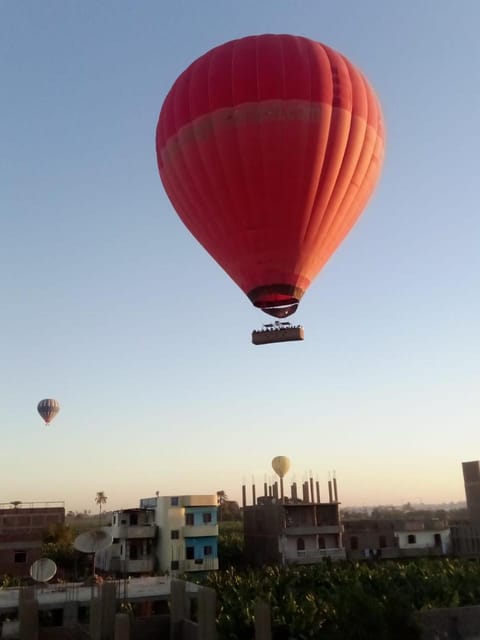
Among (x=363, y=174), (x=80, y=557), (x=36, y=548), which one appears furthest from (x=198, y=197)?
(x=80, y=557)

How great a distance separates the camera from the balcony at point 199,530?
145 ft

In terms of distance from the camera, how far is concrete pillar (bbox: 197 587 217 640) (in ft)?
73.8

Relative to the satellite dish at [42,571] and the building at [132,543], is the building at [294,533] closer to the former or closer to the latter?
the building at [132,543]

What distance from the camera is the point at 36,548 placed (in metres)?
41.0

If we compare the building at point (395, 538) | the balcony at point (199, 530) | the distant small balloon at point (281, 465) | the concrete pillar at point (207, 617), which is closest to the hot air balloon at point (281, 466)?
the distant small balloon at point (281, 465)

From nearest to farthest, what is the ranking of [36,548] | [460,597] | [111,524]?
1. [460,597]
2. [36,548]
3. [111,524]

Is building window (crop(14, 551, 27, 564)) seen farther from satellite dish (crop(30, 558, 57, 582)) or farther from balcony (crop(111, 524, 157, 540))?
satellite dish (crop(30, 558, 57, 582))

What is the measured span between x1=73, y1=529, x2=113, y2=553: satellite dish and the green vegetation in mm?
6154

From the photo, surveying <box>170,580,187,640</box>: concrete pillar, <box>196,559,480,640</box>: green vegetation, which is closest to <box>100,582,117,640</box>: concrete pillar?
<box>170,580,187,640</box>: concrete pillar

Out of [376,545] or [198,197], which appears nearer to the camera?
[198,197]

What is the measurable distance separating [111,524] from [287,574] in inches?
726

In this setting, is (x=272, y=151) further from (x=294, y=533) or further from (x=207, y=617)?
(x=294, y=533)

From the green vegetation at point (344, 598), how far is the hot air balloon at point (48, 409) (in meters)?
25.3

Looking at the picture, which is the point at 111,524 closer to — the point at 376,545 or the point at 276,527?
the point at 276,527
